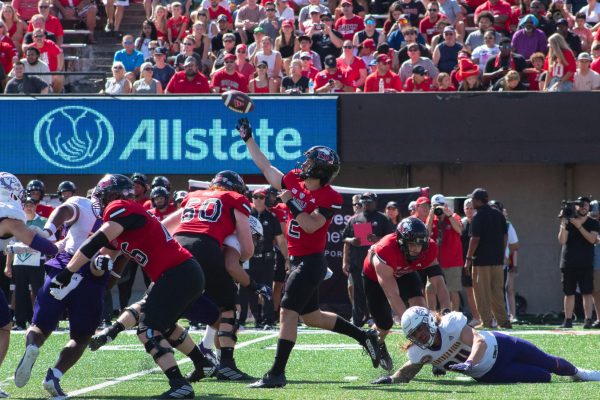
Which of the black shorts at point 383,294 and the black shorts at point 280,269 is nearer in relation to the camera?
the black shorts at point 383,294

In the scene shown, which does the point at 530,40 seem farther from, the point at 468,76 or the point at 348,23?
the point at 348,23

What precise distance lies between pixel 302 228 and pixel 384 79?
31.8 ft

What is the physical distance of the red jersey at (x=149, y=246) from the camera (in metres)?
7.93

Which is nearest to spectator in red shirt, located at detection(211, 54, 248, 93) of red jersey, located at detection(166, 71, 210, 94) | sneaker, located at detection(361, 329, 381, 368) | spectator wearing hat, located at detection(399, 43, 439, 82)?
red jersey, located at detection(166, 71, 210, 94)

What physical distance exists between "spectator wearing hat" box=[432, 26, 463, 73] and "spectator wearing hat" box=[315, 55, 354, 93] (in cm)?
149

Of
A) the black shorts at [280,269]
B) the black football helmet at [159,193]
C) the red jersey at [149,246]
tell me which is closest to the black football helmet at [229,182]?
the red jersey at [149,246]

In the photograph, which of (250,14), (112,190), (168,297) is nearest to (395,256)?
(168,297)

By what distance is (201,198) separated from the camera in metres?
9.39

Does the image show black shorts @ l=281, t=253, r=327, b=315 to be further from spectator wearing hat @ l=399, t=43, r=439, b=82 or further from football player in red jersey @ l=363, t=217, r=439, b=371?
spectator wearing hat @ l=399, t=43, r=439, b=82

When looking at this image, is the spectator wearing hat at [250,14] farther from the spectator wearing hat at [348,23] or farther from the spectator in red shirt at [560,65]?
the spectator in red shirt at [560,65]

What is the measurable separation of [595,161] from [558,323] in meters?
2.56

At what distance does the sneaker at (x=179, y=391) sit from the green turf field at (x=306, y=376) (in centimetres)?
25

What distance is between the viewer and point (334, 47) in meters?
19.6

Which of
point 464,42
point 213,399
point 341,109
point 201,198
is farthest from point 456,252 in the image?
point 213,399
